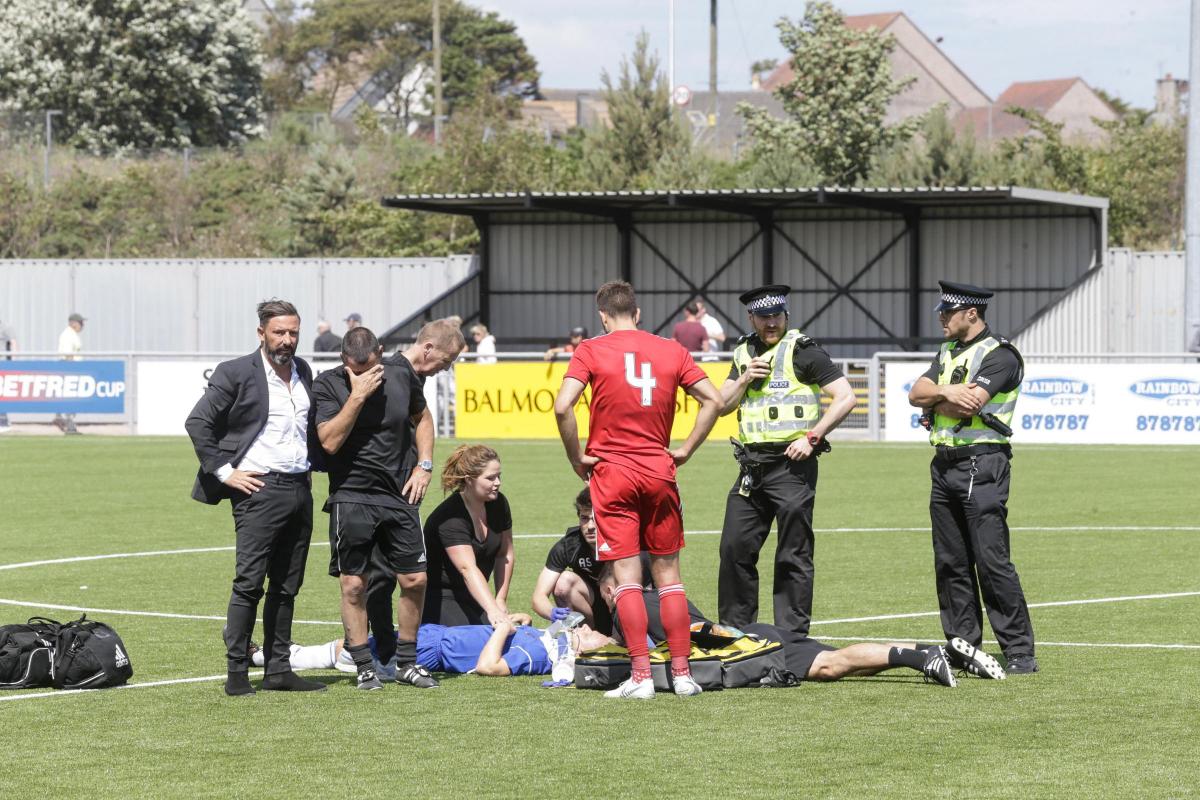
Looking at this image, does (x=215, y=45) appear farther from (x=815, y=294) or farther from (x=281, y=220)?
(x=815, y=294)

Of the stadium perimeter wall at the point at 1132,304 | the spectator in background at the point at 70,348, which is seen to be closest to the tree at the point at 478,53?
the stadium perimeter wall at the point at 1132,304

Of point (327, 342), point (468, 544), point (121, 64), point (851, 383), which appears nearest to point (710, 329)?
point (851, 383)

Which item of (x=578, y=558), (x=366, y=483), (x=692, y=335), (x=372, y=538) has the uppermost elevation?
(x=692, y=335)

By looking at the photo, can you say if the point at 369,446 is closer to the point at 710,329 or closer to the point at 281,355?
the point at 281,355

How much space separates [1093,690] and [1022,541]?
279 inches

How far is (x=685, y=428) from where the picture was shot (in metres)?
28.4

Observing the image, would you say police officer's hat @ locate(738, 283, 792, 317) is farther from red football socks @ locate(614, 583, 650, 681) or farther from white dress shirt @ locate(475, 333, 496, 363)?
white dress shirt @ locate(475, 333, 496, 363)

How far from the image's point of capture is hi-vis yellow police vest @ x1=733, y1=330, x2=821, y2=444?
9.92 metres

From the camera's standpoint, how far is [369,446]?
29.0 feet

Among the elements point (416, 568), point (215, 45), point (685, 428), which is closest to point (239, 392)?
point (416, 568)

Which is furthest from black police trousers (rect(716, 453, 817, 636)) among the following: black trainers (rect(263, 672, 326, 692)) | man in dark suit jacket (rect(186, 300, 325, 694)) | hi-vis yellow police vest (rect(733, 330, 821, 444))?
man in dark suit jacket (rect(186, 300, 325, 694))

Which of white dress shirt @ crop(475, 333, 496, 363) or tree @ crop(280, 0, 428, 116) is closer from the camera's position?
white dress shirt @ crop(475, 333, 496, 363)

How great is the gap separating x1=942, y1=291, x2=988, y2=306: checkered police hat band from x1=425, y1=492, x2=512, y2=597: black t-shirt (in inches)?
101

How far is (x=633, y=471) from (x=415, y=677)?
1.55m
